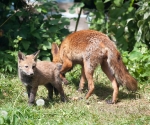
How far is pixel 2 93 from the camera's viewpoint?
7.63 metres

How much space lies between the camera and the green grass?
6.09m

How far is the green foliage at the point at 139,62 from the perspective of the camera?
8.83 metres

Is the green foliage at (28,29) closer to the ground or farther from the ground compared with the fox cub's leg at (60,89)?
farther from the ground

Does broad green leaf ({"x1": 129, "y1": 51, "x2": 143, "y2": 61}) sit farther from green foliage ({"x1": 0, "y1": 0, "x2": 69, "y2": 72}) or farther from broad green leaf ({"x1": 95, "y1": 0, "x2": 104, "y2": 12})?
broad green leaf ({"x1": 95, "y1": 0, "x2": 104, "y2": 12})

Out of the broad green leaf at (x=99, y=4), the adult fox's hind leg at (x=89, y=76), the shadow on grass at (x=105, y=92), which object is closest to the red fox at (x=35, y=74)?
the adult fox's hind leg at (x=89, y=76)

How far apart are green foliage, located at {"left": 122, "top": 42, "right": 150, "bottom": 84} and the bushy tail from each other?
1004 mm

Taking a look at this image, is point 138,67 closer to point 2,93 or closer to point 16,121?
point 2,93

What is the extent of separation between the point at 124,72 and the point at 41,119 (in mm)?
2313

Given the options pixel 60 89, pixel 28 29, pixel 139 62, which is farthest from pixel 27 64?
pixel 139 62

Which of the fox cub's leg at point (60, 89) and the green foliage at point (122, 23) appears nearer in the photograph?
the fox cub's leg at point (60, 89)

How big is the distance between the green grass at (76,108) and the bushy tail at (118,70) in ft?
0.99

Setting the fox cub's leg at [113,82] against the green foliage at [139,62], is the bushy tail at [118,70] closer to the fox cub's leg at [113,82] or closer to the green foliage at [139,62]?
the fox cub's leg at [113,82]

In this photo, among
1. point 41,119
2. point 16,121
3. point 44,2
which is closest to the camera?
point 16,121

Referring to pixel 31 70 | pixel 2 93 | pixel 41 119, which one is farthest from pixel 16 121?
pixel 2 93
